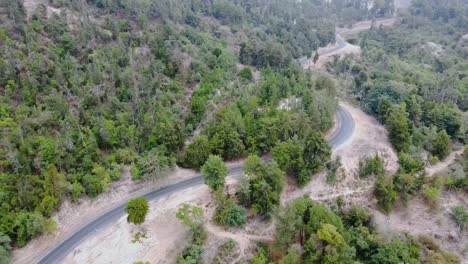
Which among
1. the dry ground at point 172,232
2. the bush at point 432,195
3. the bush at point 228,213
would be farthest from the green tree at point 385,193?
the bush at point 228,213

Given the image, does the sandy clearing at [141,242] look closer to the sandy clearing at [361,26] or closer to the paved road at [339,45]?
the paved road at [339,45]

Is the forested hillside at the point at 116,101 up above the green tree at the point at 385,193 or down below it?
above

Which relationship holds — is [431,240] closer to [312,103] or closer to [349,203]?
[349,203]

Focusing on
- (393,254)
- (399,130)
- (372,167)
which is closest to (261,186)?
(393,254)

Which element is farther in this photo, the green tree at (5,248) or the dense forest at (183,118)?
the dense forest at (183,118)

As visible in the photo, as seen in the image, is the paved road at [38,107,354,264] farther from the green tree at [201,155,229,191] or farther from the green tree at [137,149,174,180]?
the green tree at [201,155,229,191]

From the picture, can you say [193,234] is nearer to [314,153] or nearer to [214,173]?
→ [214,173]

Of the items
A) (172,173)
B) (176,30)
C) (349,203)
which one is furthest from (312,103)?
(176,30)
